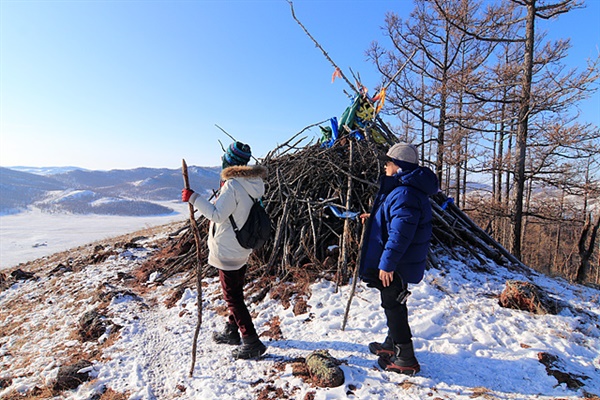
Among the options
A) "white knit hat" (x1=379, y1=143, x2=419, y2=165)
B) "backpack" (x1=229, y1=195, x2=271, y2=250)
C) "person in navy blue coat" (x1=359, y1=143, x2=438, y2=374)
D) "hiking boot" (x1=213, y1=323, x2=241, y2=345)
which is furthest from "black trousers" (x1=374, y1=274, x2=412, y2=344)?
"hiking boot" (x1=213, y1=323, x2=241, y2=345)

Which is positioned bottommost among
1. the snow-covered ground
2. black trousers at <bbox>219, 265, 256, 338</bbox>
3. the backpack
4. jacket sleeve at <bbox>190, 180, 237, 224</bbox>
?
the snow-covered ground

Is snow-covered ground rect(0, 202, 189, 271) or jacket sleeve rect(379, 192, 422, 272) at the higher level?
jacket sleeve rect(379, 192, 422, 272)

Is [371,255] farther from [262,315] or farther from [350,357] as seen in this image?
[262,315]

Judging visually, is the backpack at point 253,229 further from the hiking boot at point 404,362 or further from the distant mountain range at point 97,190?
the distant mountain range at point 97,190

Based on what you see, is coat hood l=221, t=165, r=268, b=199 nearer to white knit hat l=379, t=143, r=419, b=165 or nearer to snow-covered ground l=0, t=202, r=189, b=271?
white knit hat l=379, t=143, r=419, b=165

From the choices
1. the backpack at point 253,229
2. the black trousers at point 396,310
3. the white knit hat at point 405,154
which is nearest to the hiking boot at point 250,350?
the backpack at point 253,229

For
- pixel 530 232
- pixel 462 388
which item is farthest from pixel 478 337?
pixel 530 232

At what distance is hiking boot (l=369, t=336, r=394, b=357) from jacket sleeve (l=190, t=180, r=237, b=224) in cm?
185

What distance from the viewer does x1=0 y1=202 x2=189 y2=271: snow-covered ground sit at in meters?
41.6

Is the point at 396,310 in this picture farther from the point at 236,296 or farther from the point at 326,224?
the point at 326,224

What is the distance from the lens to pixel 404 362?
2.58 m

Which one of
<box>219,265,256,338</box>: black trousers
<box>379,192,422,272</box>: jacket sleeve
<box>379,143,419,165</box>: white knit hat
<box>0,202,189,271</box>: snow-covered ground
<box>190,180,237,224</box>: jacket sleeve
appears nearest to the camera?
<box>379,192,422,272</box>: jacket sleeve

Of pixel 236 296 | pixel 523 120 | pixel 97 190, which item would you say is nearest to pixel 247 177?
pixel 236 296

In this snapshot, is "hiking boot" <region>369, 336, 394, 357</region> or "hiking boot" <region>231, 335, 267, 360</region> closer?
"hiking boot" <region>369, 336, 394, 357</region>
